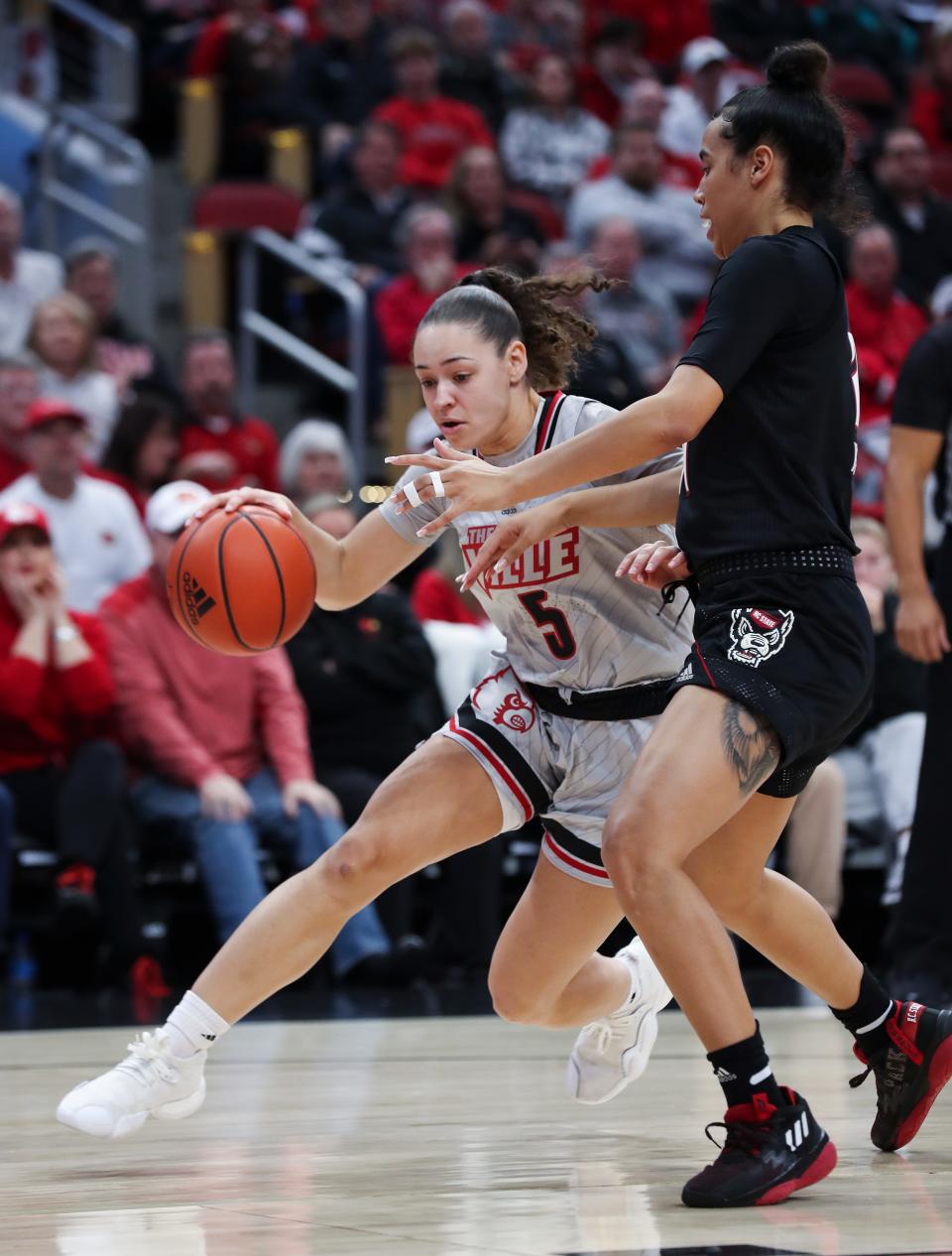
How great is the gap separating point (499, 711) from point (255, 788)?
350cm

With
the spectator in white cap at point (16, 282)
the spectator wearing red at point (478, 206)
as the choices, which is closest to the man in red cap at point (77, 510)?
the spectator in white cap at point (16, 282)

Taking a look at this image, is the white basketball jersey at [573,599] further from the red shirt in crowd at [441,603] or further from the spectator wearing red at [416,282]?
the spectator wearing red at [416,282]

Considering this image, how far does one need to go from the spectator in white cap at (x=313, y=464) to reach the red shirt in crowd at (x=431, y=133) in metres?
3.76

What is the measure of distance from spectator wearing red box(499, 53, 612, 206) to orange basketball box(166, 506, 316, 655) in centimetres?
913

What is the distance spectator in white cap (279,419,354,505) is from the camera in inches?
327

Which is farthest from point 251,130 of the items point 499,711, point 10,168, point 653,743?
point 653,743

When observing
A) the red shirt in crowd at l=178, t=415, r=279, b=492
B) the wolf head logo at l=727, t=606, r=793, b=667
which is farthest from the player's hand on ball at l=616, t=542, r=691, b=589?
the red shirt in crowd at l=178, t=415, r=279, b=492

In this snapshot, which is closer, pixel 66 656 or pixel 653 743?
pixel 653 743

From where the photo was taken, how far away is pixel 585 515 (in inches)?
134

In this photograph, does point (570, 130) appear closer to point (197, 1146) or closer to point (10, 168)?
point (10, 168)

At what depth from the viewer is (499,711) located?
12.8 ft

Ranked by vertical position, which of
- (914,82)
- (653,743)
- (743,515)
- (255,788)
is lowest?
(255,788)

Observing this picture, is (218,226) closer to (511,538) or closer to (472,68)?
(472,68)

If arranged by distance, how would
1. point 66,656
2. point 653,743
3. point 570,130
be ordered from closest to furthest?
point 653,743 < point 66,656 < point 570,130
